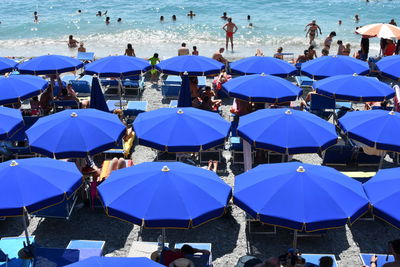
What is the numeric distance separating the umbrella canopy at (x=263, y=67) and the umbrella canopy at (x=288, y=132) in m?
4.00

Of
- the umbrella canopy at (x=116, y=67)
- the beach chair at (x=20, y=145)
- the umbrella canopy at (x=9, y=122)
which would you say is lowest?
the beach chair at (x=20, y=145)

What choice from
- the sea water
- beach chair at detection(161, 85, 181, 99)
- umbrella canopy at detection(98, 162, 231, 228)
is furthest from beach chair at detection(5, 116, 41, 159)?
the sea water

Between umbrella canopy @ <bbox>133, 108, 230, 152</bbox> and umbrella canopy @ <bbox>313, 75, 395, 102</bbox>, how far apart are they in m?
3.20

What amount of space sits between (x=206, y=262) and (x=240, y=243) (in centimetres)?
135

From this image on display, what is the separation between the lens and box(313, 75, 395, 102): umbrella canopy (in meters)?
10.3

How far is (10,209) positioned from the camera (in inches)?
236

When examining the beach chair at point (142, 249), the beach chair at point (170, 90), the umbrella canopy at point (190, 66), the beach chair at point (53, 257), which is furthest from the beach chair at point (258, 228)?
the beach chair at point (170, 90)

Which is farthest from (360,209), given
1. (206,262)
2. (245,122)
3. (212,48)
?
(212,48)

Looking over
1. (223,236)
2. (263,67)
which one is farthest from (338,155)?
(263,67)

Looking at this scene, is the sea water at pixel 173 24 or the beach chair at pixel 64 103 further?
the sea water at pixel 173 24

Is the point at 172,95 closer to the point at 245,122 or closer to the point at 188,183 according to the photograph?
the point at 245,122

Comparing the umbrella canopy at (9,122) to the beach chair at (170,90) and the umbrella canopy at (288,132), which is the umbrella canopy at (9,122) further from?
the beach chair at (170,90)

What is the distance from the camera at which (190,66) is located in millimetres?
12883

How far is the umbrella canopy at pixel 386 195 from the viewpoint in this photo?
5855mm
